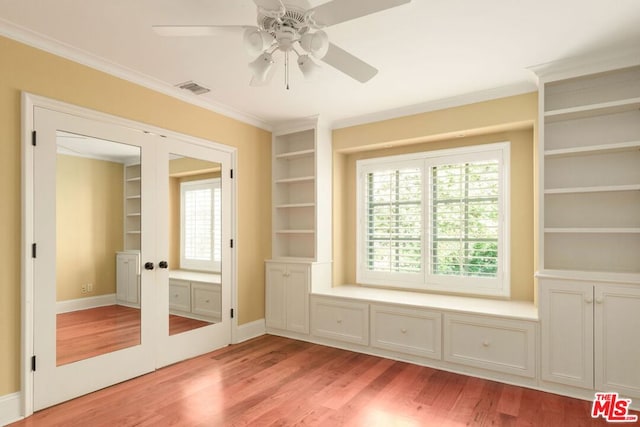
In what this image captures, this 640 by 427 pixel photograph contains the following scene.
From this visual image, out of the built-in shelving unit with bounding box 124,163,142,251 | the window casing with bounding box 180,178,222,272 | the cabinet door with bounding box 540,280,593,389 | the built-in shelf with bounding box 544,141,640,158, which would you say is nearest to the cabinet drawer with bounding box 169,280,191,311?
the window casing with bounding box 180,178,222,272

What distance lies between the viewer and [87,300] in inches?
115

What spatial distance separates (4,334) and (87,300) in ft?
1.75

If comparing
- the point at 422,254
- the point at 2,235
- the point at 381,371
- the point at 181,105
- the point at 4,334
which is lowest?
the point at 381,371

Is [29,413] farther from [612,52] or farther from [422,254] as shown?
[612,52]

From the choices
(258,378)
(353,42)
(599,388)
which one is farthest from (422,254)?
(353,42)

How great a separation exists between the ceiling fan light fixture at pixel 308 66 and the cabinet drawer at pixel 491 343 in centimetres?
246

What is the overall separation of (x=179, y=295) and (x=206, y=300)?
1.14 ft

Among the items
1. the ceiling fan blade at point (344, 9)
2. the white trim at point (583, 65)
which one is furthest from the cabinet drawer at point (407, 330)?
the ceiling fan blade at point (344, 9)

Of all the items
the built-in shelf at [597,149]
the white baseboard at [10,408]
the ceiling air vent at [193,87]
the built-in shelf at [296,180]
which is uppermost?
the ceiling air vent at [193,87]

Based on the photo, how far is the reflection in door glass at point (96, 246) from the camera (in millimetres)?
2793

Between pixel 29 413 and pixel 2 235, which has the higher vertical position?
pixel 2 235

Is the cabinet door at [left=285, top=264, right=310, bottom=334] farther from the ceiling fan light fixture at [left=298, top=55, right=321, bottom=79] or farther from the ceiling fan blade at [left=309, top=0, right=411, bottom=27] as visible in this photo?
the ceiling fan blade at [left=309, top=0, right=411, bottom=27]

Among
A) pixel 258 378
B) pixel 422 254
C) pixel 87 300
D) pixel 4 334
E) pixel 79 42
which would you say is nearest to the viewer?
pixel 4 334

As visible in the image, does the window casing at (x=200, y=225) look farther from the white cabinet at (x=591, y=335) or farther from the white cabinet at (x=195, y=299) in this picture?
the white cabinet at (x=591, y=335)
